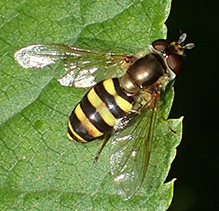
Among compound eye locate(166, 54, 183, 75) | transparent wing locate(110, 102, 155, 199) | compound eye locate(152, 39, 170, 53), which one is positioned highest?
compound eye locate(152, 39, 170, 53)

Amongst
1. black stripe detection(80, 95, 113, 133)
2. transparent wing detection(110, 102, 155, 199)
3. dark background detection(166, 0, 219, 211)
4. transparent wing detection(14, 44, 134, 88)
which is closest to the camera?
transparent wing detection(110, 102, 155, 199)

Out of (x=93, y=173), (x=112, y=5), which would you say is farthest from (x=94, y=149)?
(x=112, y=5)

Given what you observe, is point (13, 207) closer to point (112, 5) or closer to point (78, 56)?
point (78, 56)

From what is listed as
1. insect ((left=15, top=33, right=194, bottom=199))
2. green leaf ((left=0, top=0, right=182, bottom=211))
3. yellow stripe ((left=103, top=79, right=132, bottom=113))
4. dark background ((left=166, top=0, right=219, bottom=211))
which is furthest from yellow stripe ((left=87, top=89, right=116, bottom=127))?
dark background ((left=166, top=0, right=219, bottom=211))

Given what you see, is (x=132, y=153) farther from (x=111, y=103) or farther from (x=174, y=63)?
(x=174, y=63)

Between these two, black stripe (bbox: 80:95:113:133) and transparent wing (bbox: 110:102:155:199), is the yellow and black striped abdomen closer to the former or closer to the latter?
black stripe (bbox: 80:95:113:133)

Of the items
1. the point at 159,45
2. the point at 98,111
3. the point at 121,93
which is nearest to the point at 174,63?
the point at 159,45

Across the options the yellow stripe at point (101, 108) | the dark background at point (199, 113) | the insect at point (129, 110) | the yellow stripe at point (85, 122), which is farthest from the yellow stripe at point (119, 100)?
the dark background at point (199, 113)
